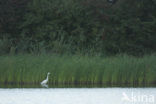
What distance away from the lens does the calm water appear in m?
14.9

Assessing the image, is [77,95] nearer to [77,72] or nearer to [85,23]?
[77,72]

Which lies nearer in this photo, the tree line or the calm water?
the calm water

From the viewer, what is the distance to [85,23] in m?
27.0

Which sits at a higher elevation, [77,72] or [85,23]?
[85,23]

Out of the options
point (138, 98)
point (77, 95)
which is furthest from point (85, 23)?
point (138, 98)

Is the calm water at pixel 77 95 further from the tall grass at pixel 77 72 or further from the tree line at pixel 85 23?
the tree line at pixel 85 23

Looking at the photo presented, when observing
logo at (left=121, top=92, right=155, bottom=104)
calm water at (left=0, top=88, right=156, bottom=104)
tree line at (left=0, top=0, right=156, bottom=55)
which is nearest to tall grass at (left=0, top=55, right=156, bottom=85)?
calm water at (left=0, top=88, right=156, bottom=104)

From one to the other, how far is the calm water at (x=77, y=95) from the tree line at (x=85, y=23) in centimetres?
935

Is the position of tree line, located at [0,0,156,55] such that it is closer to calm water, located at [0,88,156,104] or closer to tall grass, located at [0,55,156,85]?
tall grass, located at [0,55,156,85]

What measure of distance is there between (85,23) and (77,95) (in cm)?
1151

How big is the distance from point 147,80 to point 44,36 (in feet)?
31.4

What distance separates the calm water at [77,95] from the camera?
1488 centimetres

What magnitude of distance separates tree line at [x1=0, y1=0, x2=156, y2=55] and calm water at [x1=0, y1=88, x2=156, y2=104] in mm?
9346

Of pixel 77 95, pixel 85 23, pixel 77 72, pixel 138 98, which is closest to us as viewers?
pixel 138 98
